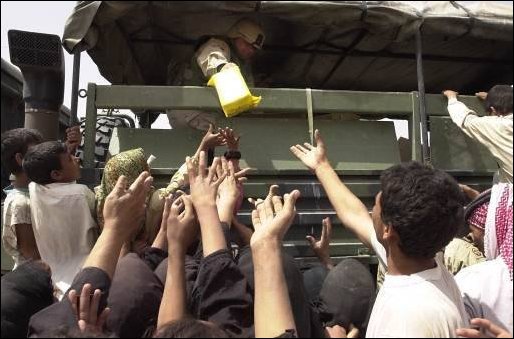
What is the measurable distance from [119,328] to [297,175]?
1.36 metres

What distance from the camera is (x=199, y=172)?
1751 mm

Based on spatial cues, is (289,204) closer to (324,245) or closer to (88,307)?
(88,307)

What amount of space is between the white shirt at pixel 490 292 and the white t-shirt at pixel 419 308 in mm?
143

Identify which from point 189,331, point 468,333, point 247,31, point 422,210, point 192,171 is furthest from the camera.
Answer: point 247,31

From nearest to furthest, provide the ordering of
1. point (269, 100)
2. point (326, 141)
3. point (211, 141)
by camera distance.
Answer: point (211, 141) → point (269, 100) → point (326, 141)

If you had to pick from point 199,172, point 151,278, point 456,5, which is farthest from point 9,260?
point 456,5

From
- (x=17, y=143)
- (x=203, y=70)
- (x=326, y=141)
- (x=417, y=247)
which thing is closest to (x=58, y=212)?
(x=17, y=143)

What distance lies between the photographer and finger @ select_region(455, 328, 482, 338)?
1.27 metres

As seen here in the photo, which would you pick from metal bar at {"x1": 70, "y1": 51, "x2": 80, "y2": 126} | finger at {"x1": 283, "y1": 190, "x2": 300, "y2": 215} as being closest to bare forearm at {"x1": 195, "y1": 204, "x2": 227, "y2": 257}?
finger at {"x1": 283, "y1": 190, "x2": 300, "y2": 215}

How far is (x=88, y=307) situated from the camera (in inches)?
56.6

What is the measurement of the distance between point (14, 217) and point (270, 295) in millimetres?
1539

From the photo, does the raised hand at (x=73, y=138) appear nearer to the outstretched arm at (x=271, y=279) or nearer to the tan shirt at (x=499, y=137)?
the outstretched arm at (x=271, y=279)

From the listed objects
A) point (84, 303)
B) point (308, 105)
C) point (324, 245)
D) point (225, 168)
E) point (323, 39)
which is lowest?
point (84, 303)

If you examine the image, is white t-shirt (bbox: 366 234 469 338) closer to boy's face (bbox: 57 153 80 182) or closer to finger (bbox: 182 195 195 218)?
finger (bbox: 182 195 195 218)
